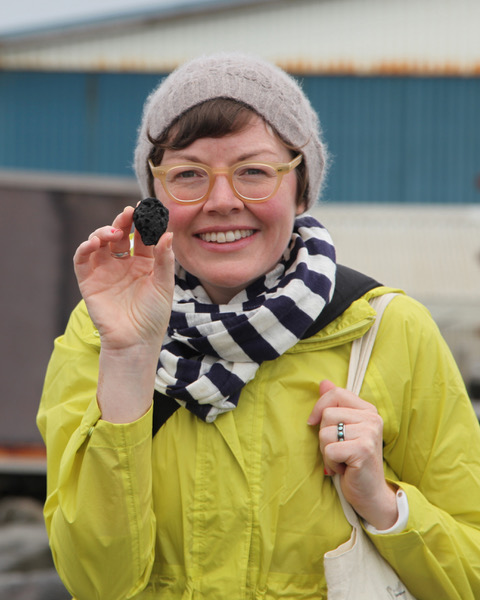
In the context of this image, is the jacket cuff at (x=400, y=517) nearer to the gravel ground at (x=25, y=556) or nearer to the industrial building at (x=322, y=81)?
the gravel ground at (x=25, y=556)

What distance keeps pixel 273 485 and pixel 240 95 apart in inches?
40.7

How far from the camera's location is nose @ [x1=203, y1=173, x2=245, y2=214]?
6.47ft

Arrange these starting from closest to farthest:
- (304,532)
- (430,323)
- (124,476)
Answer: (124,476), (304,532), (430,323)

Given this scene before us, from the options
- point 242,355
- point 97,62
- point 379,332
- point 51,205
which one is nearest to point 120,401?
point 242,355

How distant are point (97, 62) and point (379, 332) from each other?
11.9 metres

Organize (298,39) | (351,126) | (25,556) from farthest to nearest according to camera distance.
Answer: (351,126) → (298,39) → (25,556)

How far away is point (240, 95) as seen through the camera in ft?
6.53

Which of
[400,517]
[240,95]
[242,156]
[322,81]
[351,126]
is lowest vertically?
[400,517]

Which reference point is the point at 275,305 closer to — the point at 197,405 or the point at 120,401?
the point at 197,405

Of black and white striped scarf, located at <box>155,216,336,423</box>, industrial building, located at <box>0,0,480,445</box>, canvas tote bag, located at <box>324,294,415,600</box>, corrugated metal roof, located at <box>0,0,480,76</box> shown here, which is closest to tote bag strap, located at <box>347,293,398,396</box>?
canvas tote bag, located at <box>324,294,415,600</box>

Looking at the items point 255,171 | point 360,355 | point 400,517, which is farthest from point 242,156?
point 400,517

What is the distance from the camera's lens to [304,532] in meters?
1.94

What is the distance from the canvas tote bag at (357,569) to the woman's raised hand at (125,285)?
21.6 inches

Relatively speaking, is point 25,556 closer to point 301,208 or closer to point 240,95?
point 301,208
